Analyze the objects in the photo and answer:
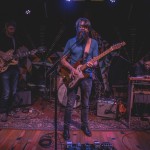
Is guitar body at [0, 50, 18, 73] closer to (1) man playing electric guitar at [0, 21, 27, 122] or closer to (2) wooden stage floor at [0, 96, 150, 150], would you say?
(1) man playing electric guitar at [0, 21, 27, 122]

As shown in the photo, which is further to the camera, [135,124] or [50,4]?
[50,4]

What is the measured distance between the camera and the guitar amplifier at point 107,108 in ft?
22.0

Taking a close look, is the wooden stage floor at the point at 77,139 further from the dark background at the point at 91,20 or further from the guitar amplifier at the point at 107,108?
the dark background at the point at 91,20

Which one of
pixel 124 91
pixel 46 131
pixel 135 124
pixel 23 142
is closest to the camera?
pixel 23 142

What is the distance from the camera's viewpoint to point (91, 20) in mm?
8961

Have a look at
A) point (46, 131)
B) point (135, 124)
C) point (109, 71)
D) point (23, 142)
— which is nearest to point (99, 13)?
point (109, 71)

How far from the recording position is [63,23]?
918cm

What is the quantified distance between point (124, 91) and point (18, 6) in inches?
177

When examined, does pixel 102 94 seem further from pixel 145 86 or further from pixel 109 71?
pixel 145 86

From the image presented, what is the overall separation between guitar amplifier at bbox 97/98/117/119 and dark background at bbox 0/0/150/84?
1890 millimetres

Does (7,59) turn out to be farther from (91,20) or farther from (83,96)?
(91,20)

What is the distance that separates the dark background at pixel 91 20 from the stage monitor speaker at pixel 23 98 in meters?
2.16

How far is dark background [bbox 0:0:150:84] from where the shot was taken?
873cm

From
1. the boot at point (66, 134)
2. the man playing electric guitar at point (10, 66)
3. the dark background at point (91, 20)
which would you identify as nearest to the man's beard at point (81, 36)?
the boot at point (66, 134)
